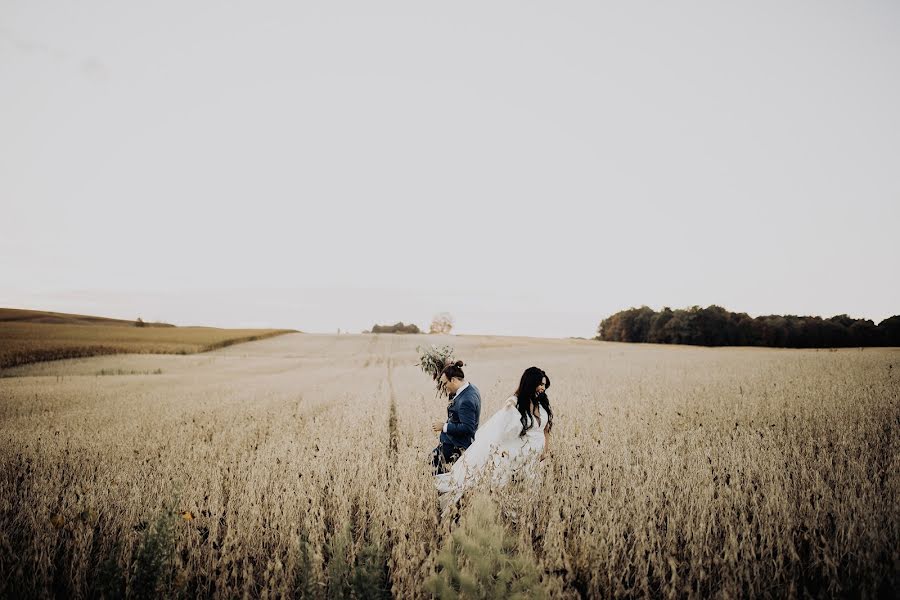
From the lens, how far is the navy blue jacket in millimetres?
5082

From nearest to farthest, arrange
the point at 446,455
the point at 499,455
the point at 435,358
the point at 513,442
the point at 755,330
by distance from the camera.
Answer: the point at 499,455
the point at 513,442
the point at 446,455
the point at 435,358
the point at 755,330

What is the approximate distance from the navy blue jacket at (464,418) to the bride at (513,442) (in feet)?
1.13

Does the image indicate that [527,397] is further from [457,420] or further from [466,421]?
[457,420]

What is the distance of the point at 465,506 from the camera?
146 inches

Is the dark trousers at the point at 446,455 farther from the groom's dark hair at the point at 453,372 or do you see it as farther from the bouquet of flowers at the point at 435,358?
the bouquet of flowers at the point at 435,358

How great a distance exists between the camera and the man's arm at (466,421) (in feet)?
16.6

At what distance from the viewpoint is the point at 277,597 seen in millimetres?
2721

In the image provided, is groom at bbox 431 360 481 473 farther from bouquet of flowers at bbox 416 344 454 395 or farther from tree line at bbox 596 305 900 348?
tree line at bbox 596 305 900 348

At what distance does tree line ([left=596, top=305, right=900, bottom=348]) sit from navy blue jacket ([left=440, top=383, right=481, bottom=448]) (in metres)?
68.3

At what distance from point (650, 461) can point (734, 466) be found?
0.87 m

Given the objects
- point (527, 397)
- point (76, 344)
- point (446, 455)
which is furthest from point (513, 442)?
point (76, 344)

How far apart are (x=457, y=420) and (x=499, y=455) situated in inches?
36.8

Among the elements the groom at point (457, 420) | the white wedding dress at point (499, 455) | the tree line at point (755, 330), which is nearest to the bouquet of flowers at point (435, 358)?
the groom at point (457, 420)

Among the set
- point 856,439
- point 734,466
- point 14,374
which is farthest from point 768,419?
point 14,374
